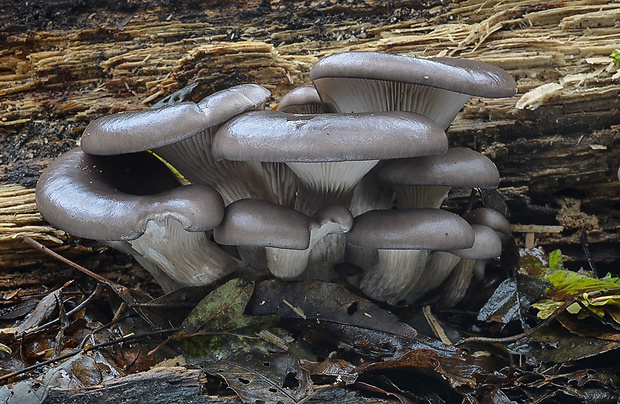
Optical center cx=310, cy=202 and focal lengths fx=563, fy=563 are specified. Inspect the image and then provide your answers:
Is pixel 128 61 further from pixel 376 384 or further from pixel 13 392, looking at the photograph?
pixel 376 384

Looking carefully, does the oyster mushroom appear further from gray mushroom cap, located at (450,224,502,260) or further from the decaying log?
gray mushroom cap, located at (450,224,502,260)

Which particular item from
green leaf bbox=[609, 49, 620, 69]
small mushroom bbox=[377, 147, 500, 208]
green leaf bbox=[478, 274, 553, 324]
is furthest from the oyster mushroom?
green leaf bbox=[609, 49, 620, 69]

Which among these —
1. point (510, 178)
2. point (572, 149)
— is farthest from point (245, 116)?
point (572, 149)

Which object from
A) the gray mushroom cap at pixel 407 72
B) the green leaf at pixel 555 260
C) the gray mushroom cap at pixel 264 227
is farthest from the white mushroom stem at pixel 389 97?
the green leaf at pixel 555 260

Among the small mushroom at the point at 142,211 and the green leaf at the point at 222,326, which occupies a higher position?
the small mushroom at the point at 142,211

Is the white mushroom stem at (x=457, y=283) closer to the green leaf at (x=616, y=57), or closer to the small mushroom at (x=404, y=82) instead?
the small mushroom at (x=404, y=82)

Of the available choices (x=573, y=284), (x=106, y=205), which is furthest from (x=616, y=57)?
(x=106, y=205)

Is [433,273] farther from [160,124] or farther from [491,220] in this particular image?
[160,124]
